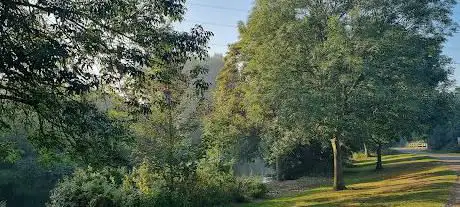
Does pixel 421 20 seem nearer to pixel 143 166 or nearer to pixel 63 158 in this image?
pixel 143 166

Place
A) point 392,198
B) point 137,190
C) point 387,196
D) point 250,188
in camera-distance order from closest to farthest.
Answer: point 137,190, point 392,198, point 387,196, point 250,188

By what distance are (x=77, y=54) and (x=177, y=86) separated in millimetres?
8888

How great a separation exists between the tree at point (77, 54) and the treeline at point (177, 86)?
3 cm

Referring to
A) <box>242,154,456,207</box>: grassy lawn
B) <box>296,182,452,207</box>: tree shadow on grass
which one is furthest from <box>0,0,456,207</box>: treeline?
<box>296,182,452,207</box>: tree shadow on grass

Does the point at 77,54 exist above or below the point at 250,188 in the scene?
above

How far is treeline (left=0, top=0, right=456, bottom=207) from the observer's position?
7.68m

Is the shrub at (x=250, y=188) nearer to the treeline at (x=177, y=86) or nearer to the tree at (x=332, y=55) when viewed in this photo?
the treeline at (x=177, y=86)

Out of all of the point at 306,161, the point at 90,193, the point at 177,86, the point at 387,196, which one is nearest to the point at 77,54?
the point at 177,86

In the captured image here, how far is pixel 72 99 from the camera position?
8.43 m

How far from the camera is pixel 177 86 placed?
54.5 feet

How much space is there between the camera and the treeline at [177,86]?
7.68 m

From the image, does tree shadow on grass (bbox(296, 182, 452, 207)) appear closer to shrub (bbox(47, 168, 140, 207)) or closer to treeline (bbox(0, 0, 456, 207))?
treeline (bbox(0, 0, 456, 207))

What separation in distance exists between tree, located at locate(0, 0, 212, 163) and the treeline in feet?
0.08

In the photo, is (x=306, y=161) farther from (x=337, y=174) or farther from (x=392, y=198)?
(x=392, y=198)
